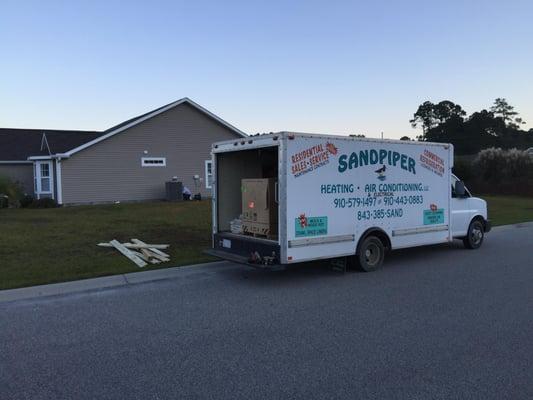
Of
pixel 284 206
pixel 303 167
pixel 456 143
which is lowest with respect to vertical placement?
pixel 284 206

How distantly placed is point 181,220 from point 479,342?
12.5 metres

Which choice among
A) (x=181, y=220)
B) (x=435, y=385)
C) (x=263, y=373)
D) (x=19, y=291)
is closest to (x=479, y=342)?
(x=435, y=385)

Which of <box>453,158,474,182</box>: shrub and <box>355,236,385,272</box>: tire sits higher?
<box>453,158,474,182</box>: shrub

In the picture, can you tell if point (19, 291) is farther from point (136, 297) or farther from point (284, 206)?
point (284, 206)

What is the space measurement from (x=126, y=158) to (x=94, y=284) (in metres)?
18.9

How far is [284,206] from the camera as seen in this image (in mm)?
7922

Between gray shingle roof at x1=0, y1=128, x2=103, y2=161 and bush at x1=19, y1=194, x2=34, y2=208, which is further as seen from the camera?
gray shingle roof at x1=0, y1=128, x2=103, y2=161

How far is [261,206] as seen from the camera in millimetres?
8938

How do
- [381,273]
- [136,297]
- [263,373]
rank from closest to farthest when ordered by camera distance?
1. [263,373]
2. [136,297]
3. [381,273]

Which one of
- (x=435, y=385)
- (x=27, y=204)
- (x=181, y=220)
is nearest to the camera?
(x=435, y=385)

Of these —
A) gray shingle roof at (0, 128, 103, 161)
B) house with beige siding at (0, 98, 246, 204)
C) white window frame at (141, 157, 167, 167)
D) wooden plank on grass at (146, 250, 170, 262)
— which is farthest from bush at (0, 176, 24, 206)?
wooden plank on grass at (146, 250, 170, 262)

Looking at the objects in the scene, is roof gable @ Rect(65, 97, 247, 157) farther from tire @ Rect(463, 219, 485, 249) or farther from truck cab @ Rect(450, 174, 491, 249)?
tire @ Rect(463, 219, 485, 249)

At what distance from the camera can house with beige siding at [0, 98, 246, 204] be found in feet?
81.4

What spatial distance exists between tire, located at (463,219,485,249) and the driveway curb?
6.44 metres
